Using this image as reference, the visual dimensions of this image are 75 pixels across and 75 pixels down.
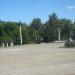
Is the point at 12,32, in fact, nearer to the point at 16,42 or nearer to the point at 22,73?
the point at 16,42

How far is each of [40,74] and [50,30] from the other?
8752cm

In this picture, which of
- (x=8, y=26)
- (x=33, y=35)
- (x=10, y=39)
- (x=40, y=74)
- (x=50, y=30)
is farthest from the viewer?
(x=50, y=30)

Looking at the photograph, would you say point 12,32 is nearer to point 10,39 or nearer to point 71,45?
Answer: point 10,39

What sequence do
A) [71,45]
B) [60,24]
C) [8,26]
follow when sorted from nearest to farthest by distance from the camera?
1. [71,45]
2. [8,26]
3. [60,24]

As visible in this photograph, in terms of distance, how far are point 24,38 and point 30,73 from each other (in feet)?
234

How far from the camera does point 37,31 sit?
105188mm

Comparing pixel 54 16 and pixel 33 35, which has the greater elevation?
pixel 54 16

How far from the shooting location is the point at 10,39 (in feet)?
272

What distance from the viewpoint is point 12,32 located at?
87.7 m

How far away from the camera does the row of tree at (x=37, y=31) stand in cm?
8700

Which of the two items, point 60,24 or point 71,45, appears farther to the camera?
point 60,24

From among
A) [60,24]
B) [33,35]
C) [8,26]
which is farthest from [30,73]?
[60,24]

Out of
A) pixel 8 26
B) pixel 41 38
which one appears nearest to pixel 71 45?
pixel 8 26

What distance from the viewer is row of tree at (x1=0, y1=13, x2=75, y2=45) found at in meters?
87.0
